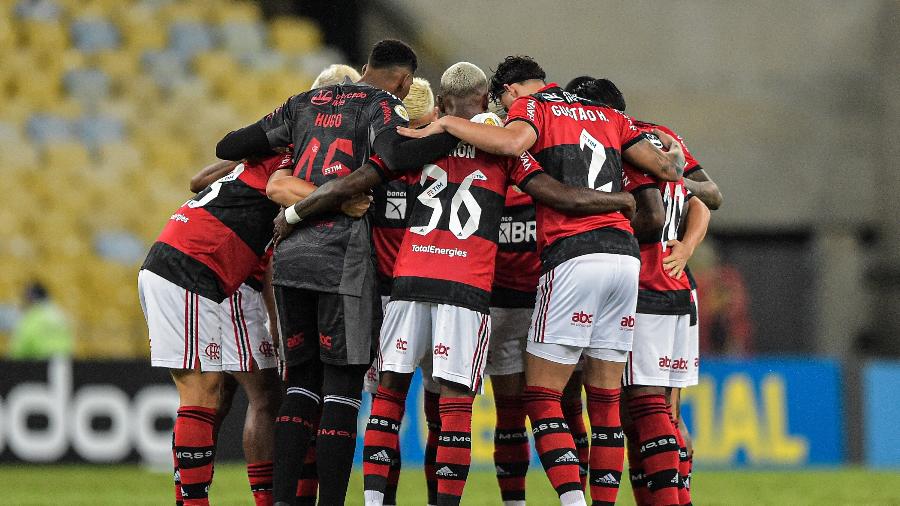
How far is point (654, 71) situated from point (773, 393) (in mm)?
6548

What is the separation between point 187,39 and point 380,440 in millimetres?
13593

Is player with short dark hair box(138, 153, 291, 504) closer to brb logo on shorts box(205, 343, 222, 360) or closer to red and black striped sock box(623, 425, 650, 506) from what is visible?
brb logo on shorts box(205, 343, 222, 360)

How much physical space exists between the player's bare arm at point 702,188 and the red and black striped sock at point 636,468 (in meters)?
1.48

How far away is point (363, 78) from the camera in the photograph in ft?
22.5

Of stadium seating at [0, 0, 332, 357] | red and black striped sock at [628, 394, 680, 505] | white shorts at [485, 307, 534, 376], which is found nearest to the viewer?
red and black striped sock at [628, 394, 680, 505]

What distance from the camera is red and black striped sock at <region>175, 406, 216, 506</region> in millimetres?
6684

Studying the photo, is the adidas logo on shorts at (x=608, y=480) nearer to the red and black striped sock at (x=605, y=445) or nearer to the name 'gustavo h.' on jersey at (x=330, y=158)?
the red and black striped sock at (x=605, y=445)

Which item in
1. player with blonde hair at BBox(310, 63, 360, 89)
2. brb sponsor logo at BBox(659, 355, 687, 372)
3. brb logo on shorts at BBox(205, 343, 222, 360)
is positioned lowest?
brb sponsor logo at BBox(659, 355, 687, 372)

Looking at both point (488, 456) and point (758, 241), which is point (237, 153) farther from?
point (758, 241)

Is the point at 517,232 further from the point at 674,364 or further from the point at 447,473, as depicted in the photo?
the point at 447,473

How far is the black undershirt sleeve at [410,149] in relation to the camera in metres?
6.31

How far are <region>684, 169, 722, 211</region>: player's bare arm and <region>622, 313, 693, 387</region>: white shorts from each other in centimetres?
92

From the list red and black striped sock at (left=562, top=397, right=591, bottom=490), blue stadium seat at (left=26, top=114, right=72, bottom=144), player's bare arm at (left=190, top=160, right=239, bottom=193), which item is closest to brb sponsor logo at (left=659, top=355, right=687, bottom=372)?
red and black striped sock at (left=562, top=397, right=591, bottom=490)

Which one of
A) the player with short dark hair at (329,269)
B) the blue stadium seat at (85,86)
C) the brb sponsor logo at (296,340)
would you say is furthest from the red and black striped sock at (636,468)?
the blue stadium seat at (85,86)
